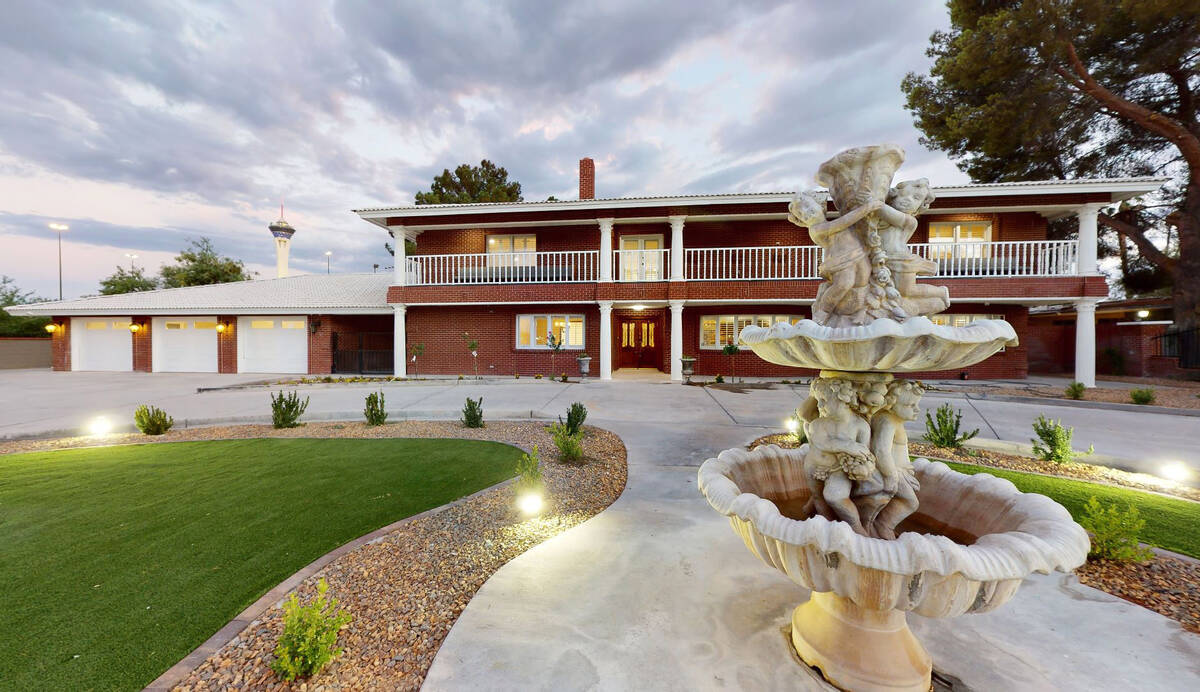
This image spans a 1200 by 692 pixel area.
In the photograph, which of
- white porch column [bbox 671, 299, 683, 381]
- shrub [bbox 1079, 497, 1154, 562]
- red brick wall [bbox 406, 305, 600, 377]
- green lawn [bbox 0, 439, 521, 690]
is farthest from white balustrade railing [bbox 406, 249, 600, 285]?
shrub [bbox 1079, 497, 1154, 562]

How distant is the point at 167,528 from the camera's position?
12.0 ft

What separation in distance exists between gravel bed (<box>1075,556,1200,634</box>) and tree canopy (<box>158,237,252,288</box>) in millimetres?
42930

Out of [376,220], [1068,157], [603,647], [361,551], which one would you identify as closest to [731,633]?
[603,647]

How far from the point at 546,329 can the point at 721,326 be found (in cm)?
677

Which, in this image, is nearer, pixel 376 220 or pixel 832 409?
pixel 832 409

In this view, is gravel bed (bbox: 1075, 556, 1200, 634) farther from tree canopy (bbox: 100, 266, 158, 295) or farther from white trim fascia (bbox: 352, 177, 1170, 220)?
tree canopy (bbox: 100, 266, 158, 295)

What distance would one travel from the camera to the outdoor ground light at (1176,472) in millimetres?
4863

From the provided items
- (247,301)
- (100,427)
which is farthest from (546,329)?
(247,301)

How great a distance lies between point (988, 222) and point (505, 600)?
19675mm

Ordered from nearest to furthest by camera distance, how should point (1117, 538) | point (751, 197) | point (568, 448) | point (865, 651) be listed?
point (865, 651)
point (1117, 538)
point (568, 448)
point (751, 197)

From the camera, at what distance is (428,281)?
15.6 metres

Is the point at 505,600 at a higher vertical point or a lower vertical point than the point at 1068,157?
lower

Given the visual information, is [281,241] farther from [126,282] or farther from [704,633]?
[704,633]

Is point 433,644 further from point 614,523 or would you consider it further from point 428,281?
point 428,281
